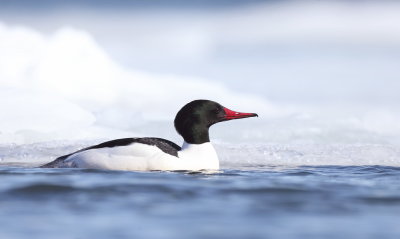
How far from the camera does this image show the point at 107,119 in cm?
2223

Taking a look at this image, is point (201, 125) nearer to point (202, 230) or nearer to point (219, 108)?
point (219, 108)

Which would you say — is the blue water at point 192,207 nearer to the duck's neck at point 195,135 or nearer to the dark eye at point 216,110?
the duck's neck at point 195,135

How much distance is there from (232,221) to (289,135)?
1614 centimetres

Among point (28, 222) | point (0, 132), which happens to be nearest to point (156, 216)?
point (28, 222)

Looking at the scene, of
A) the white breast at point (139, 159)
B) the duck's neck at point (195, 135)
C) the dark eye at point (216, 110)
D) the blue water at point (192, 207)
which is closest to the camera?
the blue water at point (192, 207)

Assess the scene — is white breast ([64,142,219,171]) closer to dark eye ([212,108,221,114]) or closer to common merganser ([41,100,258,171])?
common merganser ([41,100,258,171])

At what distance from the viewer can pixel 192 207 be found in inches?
203

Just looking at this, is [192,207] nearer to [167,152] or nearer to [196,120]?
[167,152]

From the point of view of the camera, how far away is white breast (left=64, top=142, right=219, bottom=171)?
8.41 metres

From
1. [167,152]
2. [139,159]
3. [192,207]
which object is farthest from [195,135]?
[192,207]

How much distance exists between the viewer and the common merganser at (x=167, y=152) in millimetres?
8445

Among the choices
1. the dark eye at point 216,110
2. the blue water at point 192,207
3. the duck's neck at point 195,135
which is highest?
the dark eye at point 216,110

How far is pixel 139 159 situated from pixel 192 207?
3358mm

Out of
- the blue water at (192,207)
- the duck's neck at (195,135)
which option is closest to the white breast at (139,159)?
the duck's neck at (195,135)
